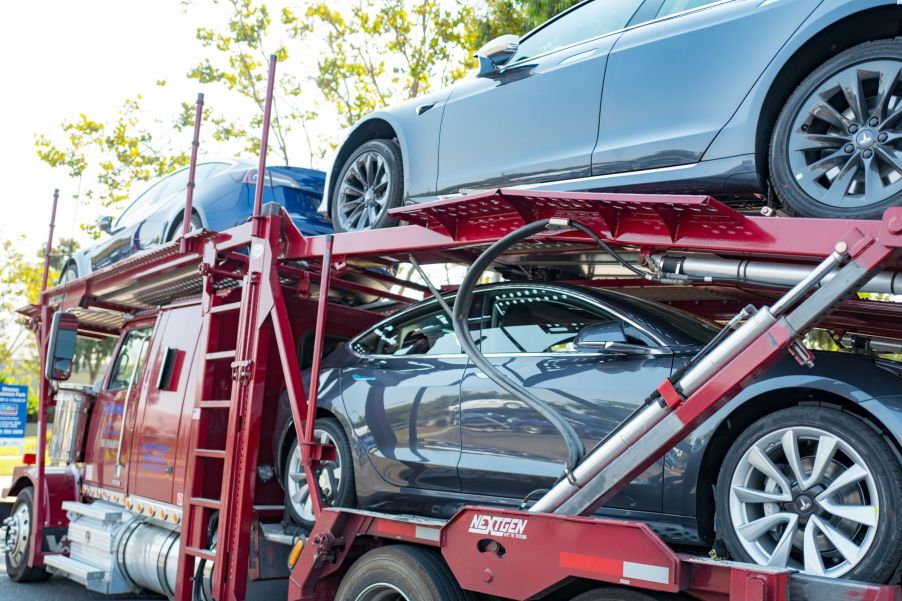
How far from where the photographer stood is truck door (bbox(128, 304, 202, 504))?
19.8ft

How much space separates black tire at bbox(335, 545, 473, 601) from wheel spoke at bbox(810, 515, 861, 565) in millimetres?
1427

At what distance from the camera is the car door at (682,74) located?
3.61 m

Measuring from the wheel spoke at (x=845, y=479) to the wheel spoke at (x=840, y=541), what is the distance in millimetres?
88

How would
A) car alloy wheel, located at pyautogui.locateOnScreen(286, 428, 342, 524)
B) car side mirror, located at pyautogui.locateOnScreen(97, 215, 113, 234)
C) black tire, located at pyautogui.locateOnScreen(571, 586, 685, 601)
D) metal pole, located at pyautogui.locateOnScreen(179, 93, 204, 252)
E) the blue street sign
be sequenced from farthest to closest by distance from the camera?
the blue street sign
car side mirror, located at pyautogui.locateOnScreen(97, 215, 113, 234)
metal pole, located at pyautogui.locateOnScreen(179, 93, 204, 252)
car alloy wheel, located at pyautogui.locateOnScreen(286, 428, 342, 524)
black tire, located at pyautogui.locateOnScreen(571, 586, 685, 601)

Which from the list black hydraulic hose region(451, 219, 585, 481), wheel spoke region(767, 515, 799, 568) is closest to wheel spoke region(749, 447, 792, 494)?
wheel spoke region(767, 515, 799, 568)

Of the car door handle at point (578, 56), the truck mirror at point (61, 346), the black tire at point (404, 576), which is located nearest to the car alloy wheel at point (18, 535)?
the truck mirror at point (61, 346)

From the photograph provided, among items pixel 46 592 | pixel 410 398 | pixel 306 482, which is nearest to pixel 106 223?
pixel 46 592

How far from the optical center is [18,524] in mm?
7637

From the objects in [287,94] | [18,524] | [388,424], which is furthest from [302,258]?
[287,94]

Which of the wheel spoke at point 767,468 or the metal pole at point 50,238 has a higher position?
the metal pole at point 50,238

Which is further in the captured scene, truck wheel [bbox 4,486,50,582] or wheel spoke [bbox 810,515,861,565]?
truck wheel [bbox 4,486,50,582]

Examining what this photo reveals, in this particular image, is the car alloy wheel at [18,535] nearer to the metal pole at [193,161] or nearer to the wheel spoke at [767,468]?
the metal pole at [193,161]

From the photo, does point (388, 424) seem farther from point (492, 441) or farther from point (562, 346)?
point (562, 346)

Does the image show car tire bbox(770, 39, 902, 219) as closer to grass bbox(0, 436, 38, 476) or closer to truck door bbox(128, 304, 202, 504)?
truck door bbox(128, 304, 202, 504)
